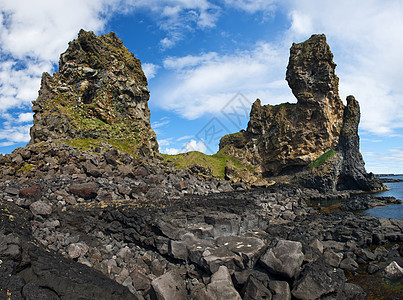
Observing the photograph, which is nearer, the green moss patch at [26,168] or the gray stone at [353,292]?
the gray stone at [353,292]

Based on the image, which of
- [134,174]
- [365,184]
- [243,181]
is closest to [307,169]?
[365,184]

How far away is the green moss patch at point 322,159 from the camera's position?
5819 cm

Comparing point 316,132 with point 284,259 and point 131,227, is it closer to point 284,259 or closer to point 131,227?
point 284,259

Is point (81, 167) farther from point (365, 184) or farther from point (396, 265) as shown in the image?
point (365, 184)

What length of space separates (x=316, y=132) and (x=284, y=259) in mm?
58808

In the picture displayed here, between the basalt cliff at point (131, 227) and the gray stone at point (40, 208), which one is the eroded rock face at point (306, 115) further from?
the gray stone at point (40, 208)

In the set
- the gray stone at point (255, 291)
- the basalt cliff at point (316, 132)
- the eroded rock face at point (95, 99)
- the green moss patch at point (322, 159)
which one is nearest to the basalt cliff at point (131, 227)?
the gray stone at point (255, 291)

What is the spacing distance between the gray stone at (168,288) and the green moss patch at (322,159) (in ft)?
187

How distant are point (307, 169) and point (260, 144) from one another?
15004 mm

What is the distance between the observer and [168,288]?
32.1 feet

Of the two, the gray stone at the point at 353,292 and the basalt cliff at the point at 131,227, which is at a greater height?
the basalt cliff at the point at 131,227

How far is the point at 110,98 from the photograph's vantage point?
152 feet

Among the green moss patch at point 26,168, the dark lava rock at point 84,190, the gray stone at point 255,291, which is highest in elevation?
the green moss patch at point 26,168

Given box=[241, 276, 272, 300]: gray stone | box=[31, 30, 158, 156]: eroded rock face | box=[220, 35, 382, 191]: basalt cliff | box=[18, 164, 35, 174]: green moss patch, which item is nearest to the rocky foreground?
box=[241, 276, 272, 300]: gray stone
